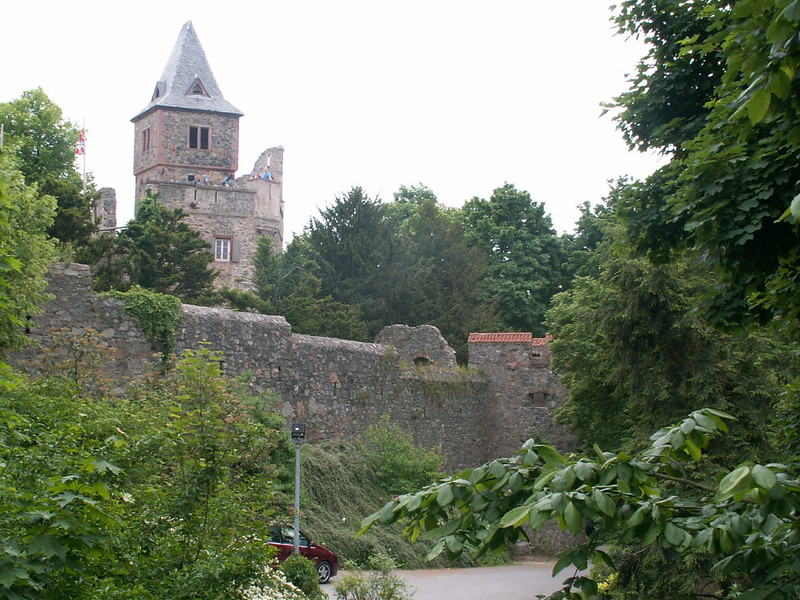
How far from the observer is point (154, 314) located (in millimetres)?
16281

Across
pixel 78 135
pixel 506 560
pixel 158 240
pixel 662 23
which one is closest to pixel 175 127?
pixel 78 135

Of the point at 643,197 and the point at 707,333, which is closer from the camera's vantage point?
the point at 643,197

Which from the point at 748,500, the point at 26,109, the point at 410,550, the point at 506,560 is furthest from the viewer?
the point at 26,109

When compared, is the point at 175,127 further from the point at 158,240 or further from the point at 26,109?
the point at 158,240

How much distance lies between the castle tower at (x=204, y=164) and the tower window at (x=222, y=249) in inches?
2.0

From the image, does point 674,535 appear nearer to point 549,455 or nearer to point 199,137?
point 549,455

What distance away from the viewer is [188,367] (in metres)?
8.27

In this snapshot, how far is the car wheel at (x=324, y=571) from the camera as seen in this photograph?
1604 centimetres

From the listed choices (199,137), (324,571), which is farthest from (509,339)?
(199,137)

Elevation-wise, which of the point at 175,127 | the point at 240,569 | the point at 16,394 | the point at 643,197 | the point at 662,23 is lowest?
the point at 240,569

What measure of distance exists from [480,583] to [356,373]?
5534 millimetres

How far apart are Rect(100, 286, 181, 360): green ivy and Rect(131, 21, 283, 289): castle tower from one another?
33.0 m

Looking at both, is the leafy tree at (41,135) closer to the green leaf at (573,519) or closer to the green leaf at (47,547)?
the green leaf at (47,547)

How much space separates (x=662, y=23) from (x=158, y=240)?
19622mm
